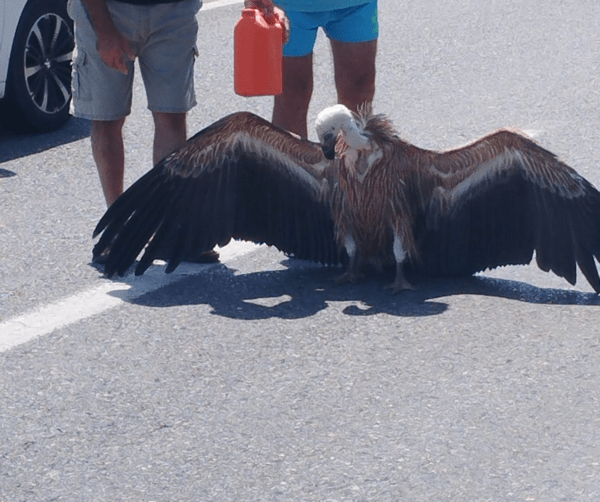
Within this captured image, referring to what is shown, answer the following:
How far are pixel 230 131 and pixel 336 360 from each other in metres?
1.13

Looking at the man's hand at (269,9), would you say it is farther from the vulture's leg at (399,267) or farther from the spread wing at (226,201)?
the vulture's leg at (399,267)

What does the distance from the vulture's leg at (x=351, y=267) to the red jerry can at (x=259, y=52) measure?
73 cm

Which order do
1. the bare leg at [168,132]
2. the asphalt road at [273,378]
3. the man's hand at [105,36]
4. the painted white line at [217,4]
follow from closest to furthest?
1. the asphalt road at [273,378]
2. the man's hand at [105,36]
3. the bare leg at [168,132]
4. the painted white line at [217,4]

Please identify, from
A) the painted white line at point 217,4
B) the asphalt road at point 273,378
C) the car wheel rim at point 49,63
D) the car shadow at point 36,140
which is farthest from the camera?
the painted white line at point 217,4

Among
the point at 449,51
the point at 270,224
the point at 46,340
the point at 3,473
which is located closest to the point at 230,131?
the point at 270,224

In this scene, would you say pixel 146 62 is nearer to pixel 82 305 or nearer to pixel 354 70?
pixel 354 70

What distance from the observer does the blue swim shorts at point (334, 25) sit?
5832mm

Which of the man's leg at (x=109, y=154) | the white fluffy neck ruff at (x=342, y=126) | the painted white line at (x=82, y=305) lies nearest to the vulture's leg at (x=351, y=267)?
the white fluffy neck ruff at (x=342, y=126)

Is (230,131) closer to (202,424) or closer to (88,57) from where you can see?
(88,57)

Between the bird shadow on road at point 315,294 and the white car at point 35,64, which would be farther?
the white car at point 35,64

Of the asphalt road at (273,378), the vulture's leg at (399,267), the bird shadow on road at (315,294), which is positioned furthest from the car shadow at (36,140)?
the vulture's leg at (399,267)

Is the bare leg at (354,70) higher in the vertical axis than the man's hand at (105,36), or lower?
lower

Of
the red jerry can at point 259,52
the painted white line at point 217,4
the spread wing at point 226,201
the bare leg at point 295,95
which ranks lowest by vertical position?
the painted white line at point 217,4

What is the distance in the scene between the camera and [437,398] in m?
4.39
